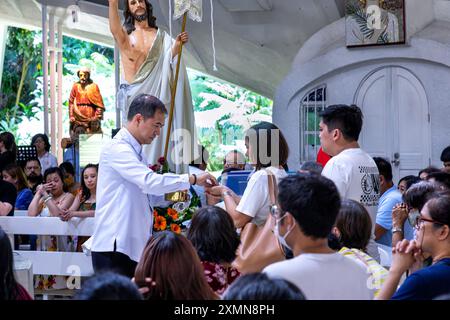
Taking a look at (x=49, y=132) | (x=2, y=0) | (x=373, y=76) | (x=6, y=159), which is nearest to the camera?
(x=6, y=159)

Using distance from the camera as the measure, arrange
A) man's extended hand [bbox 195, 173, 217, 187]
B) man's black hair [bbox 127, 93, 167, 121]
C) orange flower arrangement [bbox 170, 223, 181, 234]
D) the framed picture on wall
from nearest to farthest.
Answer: man's black hair [bbox 127, 93, 167, 121], man's extended hand [bbox 195, 173, 217, 187], orange flower arrangement [bbox 170, 223, 181, 234], the framed picture on wall

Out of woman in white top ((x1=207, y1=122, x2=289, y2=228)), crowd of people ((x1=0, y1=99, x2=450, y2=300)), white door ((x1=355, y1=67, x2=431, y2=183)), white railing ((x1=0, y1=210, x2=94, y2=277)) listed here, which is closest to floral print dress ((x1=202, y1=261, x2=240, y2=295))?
crowd of people ((x1=0, y1=99, x2=450, y2=300))

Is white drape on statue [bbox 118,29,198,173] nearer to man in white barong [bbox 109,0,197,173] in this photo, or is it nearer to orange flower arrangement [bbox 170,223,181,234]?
man in white barong [bbox 109,0,197,173]

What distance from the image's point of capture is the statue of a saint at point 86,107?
36.1 feet

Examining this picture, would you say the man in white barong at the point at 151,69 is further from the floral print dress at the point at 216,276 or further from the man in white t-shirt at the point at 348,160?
the floral print dress at the point at 216,276

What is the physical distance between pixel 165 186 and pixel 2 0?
1005 cm

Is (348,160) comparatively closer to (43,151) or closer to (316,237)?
(316,237)

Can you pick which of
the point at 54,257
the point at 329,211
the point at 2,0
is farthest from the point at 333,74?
the point at 329,211

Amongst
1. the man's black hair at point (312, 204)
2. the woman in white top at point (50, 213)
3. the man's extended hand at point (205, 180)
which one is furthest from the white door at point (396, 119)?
the man's black hair at point (312, 204)

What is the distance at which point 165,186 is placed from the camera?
161 inches

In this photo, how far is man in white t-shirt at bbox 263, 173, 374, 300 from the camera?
7.77ft

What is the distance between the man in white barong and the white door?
441cm

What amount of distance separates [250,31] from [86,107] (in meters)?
2.57
